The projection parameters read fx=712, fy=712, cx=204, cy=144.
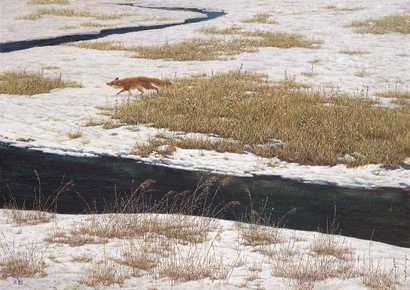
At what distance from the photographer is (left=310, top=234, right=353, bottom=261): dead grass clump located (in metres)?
10.6

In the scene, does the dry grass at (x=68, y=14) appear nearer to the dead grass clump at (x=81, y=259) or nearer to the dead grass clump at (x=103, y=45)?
the dead grass clump at (x=103, y=45)

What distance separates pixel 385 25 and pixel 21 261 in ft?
115

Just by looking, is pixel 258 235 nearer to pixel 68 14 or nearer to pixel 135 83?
pixel 135 83

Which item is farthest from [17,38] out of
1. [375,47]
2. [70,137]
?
[70,137]

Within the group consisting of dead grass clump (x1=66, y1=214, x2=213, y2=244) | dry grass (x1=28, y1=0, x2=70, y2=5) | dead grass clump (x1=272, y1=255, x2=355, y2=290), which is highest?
dry grass (x1=28, y1=0, x2=70, y2=5)

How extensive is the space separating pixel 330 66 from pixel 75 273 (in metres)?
21.6

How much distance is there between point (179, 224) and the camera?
11648mm

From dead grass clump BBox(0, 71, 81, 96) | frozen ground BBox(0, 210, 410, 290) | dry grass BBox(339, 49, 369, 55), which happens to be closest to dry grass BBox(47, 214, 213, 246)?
frozen ground BBox(0, 210, 410, 290)

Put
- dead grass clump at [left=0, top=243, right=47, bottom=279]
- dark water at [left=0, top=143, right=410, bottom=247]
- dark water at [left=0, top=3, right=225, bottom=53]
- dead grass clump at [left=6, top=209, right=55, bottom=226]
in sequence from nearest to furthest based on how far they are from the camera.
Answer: dead grass clump at [left=0, top=243, right=47, bottom=279], dead grass clump at [left=6, top=209, right=55, bottom=226], dark water at [left=0, top=143, right=410, bottom=247], dark water at [left=0, top=3, right=225, bottom=53]

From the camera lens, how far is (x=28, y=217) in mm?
12055

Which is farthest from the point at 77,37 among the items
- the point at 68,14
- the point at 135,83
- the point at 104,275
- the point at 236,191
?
the point at 104,275

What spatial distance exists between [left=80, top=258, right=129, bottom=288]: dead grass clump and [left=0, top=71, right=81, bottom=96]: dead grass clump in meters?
15.3

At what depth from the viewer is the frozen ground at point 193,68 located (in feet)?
54.8

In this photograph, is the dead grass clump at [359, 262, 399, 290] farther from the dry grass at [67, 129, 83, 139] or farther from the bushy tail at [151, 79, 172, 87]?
the bushy tail at [151, 79, 172, 87]
